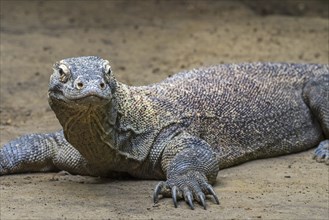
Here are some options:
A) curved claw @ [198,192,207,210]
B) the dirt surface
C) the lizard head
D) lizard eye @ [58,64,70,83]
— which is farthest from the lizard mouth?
curved claw @ [198,192,207,210]

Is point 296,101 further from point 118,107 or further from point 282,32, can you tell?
point 282,32

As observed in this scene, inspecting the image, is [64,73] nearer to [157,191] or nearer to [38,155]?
[157,191]

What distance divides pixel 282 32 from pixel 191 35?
58.6 inches

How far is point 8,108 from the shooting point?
910 centimetres

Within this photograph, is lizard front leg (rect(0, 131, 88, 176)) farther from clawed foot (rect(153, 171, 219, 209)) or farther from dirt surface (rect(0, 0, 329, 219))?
clawed foot (rect(153, 171, 219, 209))

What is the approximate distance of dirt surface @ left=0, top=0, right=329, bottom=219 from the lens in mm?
5844

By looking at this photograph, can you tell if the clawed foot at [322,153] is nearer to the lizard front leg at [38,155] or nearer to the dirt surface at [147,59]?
the dirt surface at [147,59]

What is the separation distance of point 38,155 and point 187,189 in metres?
1.55

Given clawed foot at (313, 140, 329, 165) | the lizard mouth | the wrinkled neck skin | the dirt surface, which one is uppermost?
the lizard mouth

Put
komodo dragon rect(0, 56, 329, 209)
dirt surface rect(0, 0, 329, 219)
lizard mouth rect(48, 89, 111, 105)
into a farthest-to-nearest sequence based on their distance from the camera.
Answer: komodo dragon rect(0, 56, 329, 209) → dirt surface rect(0, 0, 329, 219) → lizard mouth rect(48, 89, 111, 105)

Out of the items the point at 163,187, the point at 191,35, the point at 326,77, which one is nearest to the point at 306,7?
the point at 191,35

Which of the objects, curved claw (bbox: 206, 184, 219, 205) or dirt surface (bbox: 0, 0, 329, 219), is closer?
dirt surface (bbox: 0, 0, 329, 219)

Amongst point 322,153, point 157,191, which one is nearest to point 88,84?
point 157,191

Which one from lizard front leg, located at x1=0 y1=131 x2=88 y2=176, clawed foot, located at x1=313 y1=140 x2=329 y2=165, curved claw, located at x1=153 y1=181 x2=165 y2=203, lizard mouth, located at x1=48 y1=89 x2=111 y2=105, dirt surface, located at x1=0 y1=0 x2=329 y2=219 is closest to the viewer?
lizard mouth, located at x1=48 y1=89 x2=111 y2=105
